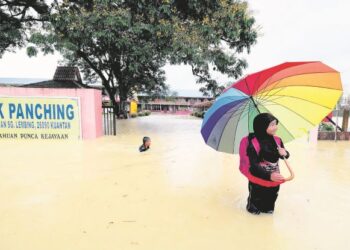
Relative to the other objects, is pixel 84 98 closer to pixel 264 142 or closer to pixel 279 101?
pixel 279 101

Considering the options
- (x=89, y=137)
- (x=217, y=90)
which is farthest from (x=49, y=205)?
(x=217, y=90)

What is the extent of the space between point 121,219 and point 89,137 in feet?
21.1

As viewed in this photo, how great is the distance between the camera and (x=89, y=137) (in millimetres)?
8945

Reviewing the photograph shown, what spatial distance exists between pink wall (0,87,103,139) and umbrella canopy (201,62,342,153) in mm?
6463

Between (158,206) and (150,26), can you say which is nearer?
(158,206)

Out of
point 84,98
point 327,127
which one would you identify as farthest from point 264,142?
point 327,127

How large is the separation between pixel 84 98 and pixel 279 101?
7106 millimetres

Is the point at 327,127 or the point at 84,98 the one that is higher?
the point at 84,98

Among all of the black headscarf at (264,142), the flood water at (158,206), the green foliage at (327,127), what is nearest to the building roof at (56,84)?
the flood water at (158,206)

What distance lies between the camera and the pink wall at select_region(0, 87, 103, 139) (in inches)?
331

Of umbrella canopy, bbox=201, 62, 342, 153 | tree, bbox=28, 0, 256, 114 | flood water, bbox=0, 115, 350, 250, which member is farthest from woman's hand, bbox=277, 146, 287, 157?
tree, bbox=28, 0, 256, 114

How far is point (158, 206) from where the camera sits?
338cm

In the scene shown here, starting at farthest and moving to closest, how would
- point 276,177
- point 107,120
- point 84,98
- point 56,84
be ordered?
point 56,84 → point 107,120 → point 84,98 → point 276,177

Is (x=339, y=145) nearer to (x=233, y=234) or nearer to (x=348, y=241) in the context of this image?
(x=348, y=241)
